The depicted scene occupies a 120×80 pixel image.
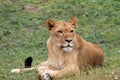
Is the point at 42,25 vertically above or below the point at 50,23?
below

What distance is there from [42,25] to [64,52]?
24.0ft

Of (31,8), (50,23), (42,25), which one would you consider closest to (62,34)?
(50,23)

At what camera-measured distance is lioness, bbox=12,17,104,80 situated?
731 centimetres

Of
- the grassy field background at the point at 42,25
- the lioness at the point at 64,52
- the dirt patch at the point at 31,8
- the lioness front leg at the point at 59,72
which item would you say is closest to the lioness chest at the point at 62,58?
the lioness at the point at 64,52

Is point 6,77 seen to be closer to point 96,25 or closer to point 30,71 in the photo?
point 30,71

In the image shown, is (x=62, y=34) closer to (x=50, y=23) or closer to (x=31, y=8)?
(x=50, y=23)

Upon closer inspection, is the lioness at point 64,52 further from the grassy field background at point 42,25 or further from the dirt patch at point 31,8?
the dirt patch at point 31,8

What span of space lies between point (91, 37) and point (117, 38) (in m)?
0.72

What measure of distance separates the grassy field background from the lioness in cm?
150

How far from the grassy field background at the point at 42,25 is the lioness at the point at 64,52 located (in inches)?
59.1

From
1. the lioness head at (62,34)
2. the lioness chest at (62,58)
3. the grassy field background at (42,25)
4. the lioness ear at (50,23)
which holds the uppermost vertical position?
the lioness ear at (50,23)

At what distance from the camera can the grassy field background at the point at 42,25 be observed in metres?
11.6

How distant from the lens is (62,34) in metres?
7.36

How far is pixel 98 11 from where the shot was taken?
52.5 feet
